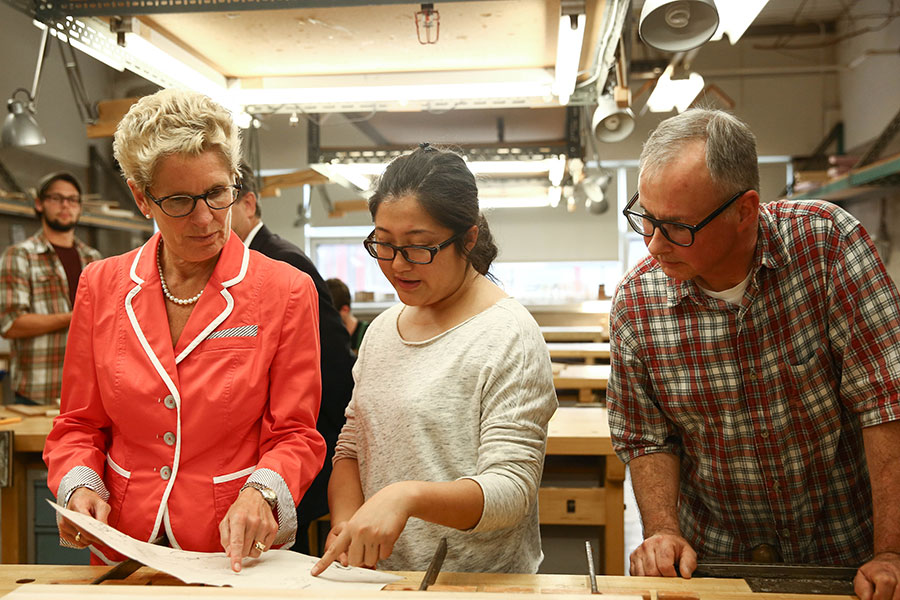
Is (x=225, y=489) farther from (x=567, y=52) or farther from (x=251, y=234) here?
(x=567, y=52)

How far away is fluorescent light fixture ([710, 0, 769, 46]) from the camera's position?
1.95 m

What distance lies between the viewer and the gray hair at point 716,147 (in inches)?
51.6

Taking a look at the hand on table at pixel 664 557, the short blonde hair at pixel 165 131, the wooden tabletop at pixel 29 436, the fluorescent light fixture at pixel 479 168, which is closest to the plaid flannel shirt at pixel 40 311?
the wooden tabletop at pixel 29 436

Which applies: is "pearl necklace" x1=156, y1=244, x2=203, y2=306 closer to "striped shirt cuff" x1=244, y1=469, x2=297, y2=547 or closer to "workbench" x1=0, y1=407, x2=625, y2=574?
"striped shirt cuff" x1=244, y1=469, x2=297, y2=547

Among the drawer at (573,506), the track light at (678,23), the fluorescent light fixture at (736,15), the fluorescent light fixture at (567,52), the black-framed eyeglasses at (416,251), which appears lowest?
the drawer at (573,506)

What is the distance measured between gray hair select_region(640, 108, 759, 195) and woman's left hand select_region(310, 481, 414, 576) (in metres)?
0.72

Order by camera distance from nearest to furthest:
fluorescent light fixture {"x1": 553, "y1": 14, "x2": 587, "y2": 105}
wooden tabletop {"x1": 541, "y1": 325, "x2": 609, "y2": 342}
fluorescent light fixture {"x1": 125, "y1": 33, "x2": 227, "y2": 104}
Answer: fluorescent light fixture {"x1": 553, "y1": 14, "x2": 587, "y2": 105} → fluorescent light fixture {"x1": 125, "y1": 33, "x2": 227, "y2": 104} → wooden tabletop {"x1": 541, "y1": 325, "x2": 609, "y2": 342}

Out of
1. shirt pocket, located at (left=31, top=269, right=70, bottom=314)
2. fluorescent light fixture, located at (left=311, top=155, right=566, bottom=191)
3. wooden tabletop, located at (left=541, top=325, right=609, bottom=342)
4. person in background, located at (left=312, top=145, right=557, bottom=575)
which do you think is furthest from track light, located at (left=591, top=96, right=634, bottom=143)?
wooden tabletop, located at (left=541, top=325, right=609, bottom=342)

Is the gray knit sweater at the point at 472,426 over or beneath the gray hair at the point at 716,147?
beneath

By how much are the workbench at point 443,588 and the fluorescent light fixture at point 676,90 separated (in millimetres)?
2800

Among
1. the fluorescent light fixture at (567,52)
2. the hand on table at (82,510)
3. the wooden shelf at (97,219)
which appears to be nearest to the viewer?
the hand on table at (82,510)

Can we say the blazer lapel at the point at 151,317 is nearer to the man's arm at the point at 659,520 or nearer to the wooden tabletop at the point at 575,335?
the man's arm at the point at 659,520

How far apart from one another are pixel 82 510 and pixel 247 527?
294mm

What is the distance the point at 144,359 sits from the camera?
130cm
